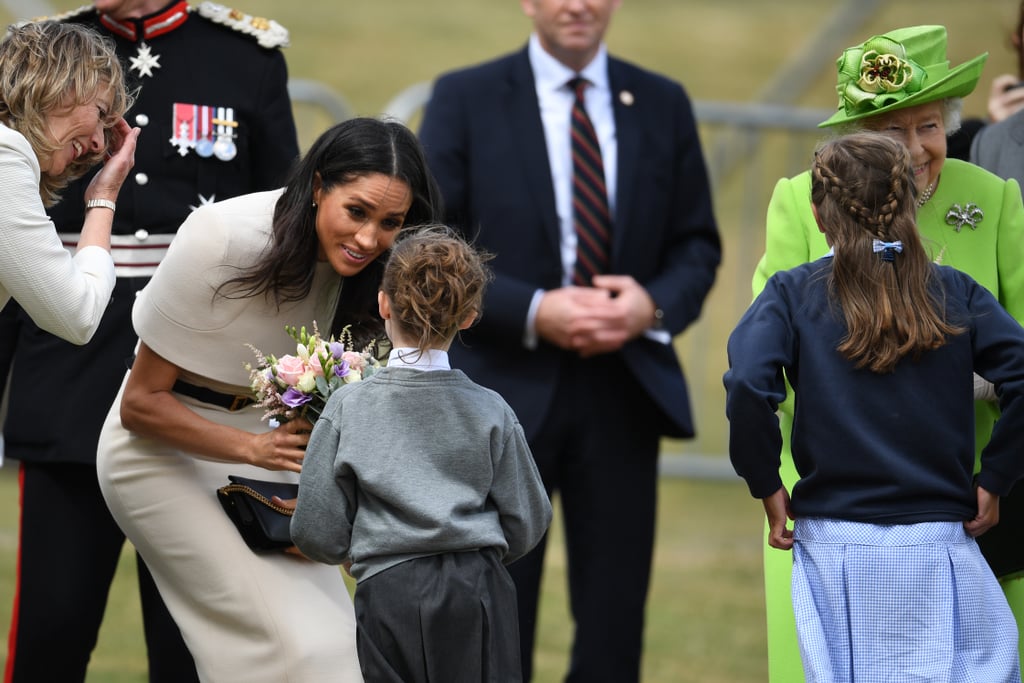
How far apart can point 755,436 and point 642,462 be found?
5.71 ft

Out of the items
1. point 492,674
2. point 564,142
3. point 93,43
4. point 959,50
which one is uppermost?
point 93,43

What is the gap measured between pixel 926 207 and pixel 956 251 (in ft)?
0.40

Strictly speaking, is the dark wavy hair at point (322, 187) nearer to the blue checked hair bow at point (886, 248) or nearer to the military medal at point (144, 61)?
the military medal at point (144, 61)

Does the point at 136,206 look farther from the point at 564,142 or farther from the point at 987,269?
the point at 987,269

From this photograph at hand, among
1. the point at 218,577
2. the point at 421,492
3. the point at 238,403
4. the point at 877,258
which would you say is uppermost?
the point at 877,258

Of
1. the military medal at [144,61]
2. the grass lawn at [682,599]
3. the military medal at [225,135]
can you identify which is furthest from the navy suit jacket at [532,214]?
the military medal at [144,61]

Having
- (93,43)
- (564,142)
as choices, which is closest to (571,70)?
(564,142)

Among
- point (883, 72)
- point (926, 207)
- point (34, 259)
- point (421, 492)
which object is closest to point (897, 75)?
point (883, 72)

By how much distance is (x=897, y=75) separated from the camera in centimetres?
378

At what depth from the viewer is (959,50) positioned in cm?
1505

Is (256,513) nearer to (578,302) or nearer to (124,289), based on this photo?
(124,289)

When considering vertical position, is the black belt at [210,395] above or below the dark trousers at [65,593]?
above

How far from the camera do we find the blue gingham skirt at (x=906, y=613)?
Result: 3.40m

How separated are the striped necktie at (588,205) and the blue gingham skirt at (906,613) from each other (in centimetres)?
186
